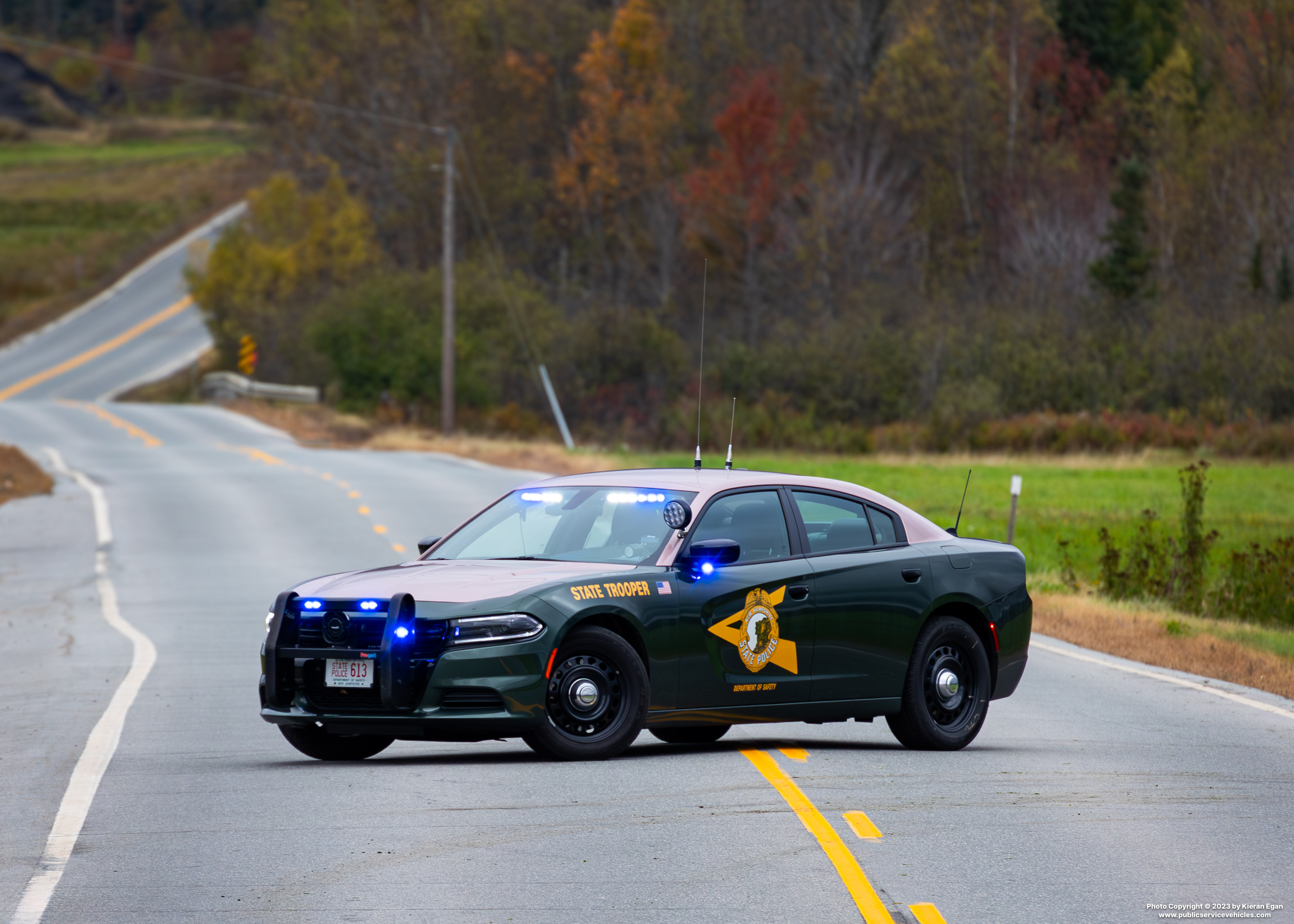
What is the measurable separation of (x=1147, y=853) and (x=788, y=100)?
7171 centimetres

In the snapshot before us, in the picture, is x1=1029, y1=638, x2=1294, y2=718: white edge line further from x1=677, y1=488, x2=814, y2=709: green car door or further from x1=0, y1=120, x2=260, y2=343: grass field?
x1=0, y1=120, x2=260, y2=343: grass field

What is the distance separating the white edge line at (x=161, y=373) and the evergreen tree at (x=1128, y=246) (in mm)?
32338

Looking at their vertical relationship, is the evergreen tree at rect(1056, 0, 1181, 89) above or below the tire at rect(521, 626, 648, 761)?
above

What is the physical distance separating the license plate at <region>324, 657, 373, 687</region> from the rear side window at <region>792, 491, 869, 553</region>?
2660 mm

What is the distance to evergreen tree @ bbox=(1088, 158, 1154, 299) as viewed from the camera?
63375mm

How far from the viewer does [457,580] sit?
9.62 m

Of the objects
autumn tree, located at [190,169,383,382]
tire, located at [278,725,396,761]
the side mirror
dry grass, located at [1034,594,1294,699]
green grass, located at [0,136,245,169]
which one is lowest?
dry grass, located at [1034,594,1294,699]

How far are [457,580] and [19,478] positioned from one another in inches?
1094

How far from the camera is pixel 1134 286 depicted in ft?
207

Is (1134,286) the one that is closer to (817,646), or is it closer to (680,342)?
(680,342)

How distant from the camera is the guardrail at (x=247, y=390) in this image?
60.4m

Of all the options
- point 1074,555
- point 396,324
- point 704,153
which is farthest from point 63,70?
point 1074,555

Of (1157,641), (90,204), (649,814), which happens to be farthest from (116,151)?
(649,814)

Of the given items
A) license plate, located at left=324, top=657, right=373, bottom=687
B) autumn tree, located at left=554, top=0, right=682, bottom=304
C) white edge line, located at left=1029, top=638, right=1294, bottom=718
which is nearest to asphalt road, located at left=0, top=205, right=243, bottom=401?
autumn tree, located at left=554, top=0, right=682, bottom=304
